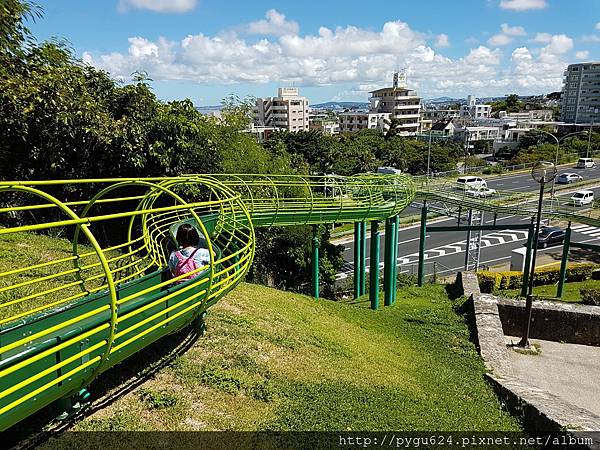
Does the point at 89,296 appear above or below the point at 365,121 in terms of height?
below

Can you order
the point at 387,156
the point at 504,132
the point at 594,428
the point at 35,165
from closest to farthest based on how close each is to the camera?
the point at 594,428 → the point at 35,165 → the point at 387,156 → the point at 504,132

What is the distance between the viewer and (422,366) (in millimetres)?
9055

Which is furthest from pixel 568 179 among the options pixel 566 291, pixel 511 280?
pixel 511 280

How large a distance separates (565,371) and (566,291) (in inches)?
339

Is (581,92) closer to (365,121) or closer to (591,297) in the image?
(365,121)

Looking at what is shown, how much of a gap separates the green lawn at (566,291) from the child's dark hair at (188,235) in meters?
13.7

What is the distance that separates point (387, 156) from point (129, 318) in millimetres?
57273

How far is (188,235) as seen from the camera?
23.0 ft

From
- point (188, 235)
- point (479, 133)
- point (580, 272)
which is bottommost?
point (580, 272)

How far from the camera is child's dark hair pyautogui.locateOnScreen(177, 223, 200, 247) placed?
6.99 meters

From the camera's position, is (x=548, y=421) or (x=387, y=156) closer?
(x=548, y=421)

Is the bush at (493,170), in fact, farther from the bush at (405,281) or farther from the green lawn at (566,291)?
the bush at (405,281)

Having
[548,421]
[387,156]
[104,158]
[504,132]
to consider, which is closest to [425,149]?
[387,156]

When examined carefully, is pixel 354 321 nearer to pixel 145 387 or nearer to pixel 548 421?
pixel 548 421
